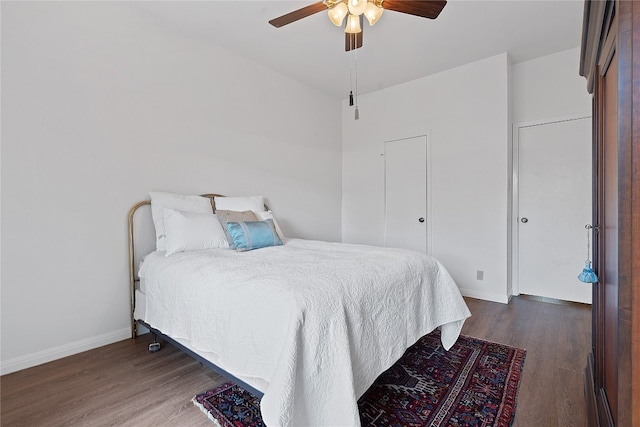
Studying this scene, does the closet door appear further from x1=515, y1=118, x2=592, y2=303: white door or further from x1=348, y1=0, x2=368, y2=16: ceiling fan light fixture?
x1=515, y1=118, x2=592, y2=303: white door

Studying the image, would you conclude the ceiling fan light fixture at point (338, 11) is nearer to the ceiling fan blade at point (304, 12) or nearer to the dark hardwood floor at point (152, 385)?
the ceiling fan blade at point (304, 12)

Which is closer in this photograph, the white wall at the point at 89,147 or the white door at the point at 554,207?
the white wall at the point at 89,147

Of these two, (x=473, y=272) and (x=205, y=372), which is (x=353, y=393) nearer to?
(x=205, y=372)

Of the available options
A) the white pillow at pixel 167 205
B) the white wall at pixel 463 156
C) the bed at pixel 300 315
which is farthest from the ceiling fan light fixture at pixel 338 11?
the white wall at pixel 463 156

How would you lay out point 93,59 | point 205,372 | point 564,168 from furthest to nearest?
point 564,168 < point 93,59 < point 205,372

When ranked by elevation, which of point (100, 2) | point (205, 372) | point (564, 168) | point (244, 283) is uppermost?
point (100, 2)

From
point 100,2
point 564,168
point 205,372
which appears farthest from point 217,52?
point 564,168

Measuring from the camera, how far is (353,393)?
1.21m

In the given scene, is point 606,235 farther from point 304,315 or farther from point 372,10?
point 372,10

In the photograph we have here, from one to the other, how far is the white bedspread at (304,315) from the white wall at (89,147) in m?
0.56

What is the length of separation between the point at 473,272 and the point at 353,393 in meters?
2.98

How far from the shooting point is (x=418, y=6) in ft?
6.29

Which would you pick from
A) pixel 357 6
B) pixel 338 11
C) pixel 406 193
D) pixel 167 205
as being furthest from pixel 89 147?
pixel 406 193

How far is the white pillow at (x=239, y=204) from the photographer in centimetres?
297
